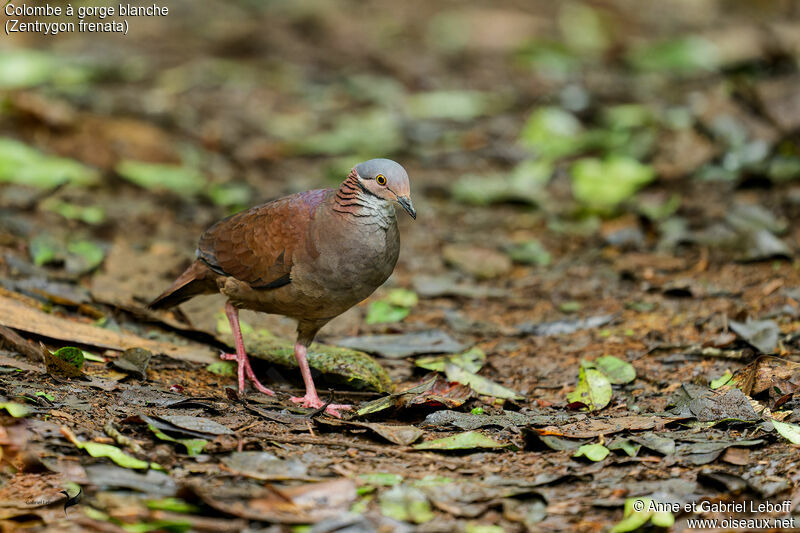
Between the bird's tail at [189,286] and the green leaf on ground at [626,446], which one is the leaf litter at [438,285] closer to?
the green leaf on ground at [626,446]

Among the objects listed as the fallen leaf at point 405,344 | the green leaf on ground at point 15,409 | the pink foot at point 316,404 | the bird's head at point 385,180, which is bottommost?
the fallen leaf at point 405,344

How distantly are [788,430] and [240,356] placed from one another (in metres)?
3.06

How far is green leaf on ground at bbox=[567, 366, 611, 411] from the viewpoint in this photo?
4812 millimetres

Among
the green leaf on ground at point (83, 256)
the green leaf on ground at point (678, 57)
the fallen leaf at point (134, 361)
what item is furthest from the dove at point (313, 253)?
the green leaf on ground at point (678, 57)

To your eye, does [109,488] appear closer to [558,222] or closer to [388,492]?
[388,492]

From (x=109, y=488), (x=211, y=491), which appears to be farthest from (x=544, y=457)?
(x=109, y=488)

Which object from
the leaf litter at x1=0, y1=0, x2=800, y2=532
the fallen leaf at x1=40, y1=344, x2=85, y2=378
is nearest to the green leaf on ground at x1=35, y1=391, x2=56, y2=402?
the leaf litter at x1=0, y1=0, x2=800, y2=532

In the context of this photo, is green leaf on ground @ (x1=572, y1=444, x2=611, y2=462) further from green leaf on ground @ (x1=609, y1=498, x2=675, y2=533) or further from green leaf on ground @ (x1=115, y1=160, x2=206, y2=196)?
green leaf on ground @ (x1=115, y1=160, x2=206, y2=196)

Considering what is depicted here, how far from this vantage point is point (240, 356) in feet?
17.3

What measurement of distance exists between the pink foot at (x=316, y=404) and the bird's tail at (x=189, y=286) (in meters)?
1.03

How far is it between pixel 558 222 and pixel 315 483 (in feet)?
16.9

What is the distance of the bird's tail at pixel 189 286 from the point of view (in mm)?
5547

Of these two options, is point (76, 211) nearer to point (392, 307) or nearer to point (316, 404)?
point (392, 307)

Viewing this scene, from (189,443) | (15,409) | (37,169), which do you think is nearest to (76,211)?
(37,169)
